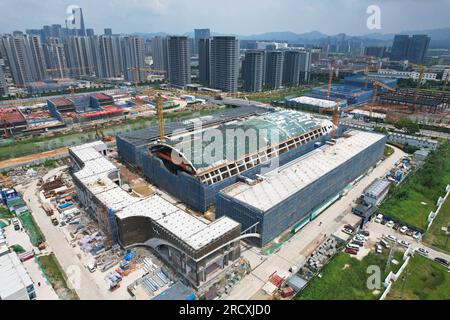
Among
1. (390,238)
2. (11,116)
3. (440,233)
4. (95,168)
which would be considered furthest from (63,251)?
(11,116)

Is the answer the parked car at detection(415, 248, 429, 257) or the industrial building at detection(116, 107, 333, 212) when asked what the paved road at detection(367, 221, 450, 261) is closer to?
the parked car at detection(415, 248, 429, 257)

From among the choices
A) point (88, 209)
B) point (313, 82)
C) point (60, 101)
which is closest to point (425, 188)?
point (88, 209)

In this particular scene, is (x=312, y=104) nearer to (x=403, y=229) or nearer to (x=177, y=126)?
(x=177, y=126)

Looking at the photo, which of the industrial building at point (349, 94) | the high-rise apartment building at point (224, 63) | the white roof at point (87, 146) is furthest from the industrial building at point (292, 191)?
the high-rise apartment building at point (224, 63)

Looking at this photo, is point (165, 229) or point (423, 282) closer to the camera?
point (423, 282)

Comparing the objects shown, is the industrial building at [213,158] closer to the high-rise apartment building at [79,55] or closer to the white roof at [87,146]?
the white roof at [87,146]

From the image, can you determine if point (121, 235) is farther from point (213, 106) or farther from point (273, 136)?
point (213, 106)

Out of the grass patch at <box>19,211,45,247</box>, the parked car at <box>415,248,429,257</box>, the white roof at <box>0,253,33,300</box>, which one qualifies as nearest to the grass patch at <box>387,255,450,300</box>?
the parked car at <box>415,248,429,257</box>
